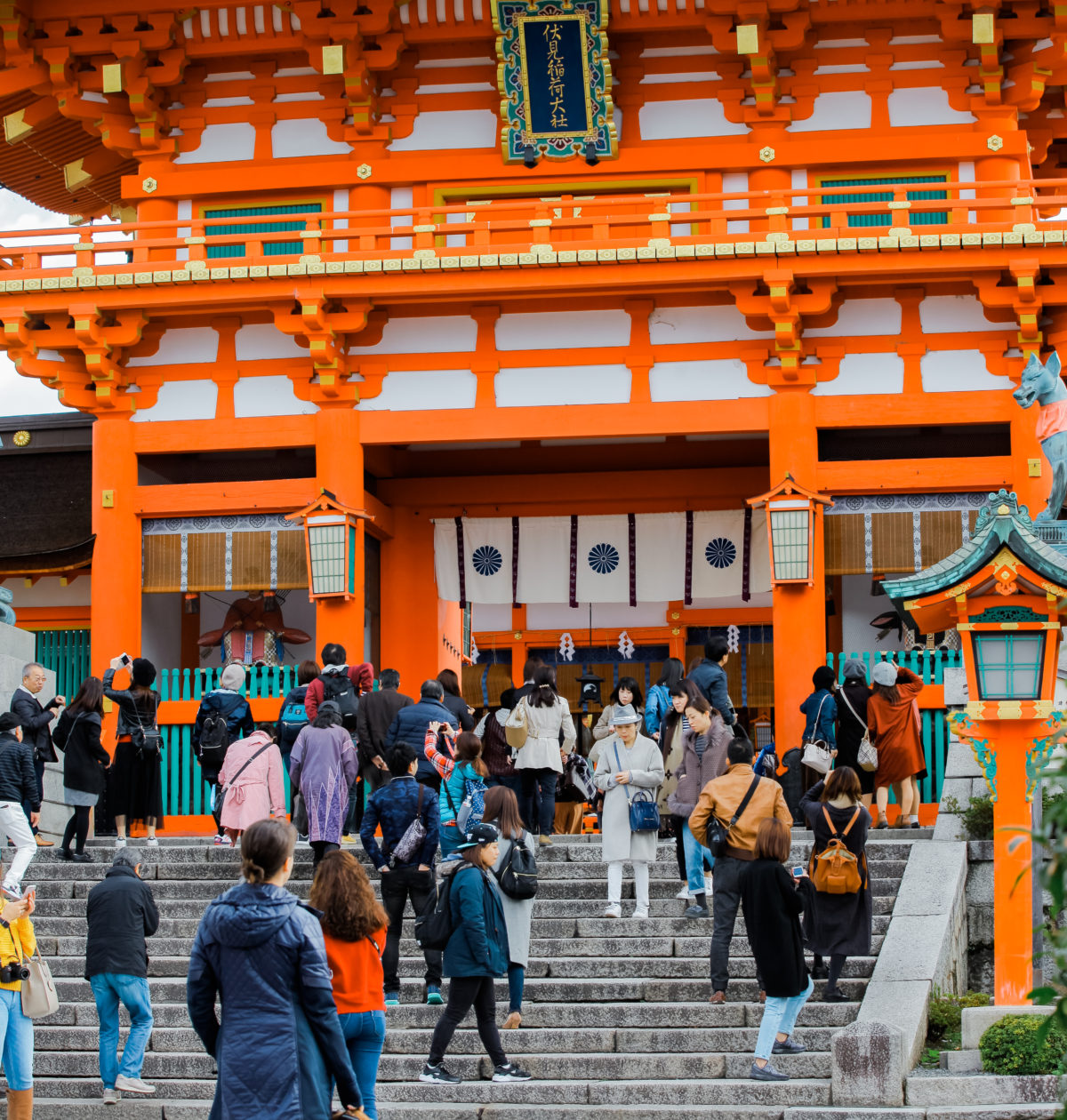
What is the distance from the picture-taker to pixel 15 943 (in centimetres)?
828

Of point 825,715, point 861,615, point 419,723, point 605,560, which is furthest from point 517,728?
point 861,615

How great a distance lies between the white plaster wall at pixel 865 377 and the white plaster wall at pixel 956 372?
0.80 feet

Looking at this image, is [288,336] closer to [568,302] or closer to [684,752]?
[568,302]

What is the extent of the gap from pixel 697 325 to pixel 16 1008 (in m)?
9.40

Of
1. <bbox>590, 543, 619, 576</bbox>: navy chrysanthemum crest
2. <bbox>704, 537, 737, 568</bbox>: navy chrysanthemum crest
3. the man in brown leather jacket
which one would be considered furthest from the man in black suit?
<bbox>704, 537, 737, 568</bbox>: navy chrysanthemum crest

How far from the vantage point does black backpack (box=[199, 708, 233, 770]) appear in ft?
41.3

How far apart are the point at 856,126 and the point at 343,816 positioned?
365 inches

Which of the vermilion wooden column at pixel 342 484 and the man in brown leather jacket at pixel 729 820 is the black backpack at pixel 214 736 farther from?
the man in brown leather jacket at pixel 729 820

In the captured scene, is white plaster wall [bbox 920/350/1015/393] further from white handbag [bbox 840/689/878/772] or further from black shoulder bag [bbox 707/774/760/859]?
black shoulder bag [bbox 707/774/760/859]

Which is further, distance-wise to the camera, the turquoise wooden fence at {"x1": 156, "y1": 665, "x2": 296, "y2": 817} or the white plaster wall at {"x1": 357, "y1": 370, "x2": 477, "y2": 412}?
the white plaster wall at {"x1": 357, "y1": 370, "x2": 477, "y2": 412}

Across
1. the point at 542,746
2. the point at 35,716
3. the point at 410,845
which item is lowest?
the point at 410,845

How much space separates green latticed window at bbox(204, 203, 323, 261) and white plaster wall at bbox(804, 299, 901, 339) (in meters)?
5.23

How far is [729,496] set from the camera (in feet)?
56.2

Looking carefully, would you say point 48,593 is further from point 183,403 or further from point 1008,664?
point 1008,664
